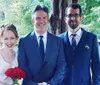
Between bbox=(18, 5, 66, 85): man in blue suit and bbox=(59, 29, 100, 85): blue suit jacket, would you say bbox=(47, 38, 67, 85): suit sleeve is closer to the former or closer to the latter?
bbox=(18, 5, 66, 85): man in blue suit

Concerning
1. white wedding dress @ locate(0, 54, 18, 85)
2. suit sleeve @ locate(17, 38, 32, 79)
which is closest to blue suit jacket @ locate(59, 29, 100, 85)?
suit sleeve @ locate(17, 38, 32, 79)

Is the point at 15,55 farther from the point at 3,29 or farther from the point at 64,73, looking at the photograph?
the point at 64,73

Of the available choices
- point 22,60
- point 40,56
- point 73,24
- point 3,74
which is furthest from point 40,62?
point 73,24

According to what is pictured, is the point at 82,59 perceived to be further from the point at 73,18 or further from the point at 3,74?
the point at 3,74

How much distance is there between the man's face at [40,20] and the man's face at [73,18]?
23cm

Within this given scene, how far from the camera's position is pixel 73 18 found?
261cm

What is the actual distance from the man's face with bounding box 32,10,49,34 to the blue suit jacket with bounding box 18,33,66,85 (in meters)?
0.11

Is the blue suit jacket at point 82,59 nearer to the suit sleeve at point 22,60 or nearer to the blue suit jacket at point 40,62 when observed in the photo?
the blue suit jacket at point 40,62

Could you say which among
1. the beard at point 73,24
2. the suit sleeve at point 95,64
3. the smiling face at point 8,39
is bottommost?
the suit sleeve at point 95,64

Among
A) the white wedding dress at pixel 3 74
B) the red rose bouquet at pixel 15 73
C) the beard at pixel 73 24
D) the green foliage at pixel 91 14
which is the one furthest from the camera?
the green foliage at pixel 91 14

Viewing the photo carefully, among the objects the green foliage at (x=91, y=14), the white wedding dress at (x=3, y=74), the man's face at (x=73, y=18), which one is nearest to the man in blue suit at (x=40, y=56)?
the white wedding dress at (x=3, y=74)

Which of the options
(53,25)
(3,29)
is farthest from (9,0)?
(3,29)

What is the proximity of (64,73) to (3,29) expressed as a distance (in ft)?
2.22

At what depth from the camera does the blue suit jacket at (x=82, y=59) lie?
104 inches
